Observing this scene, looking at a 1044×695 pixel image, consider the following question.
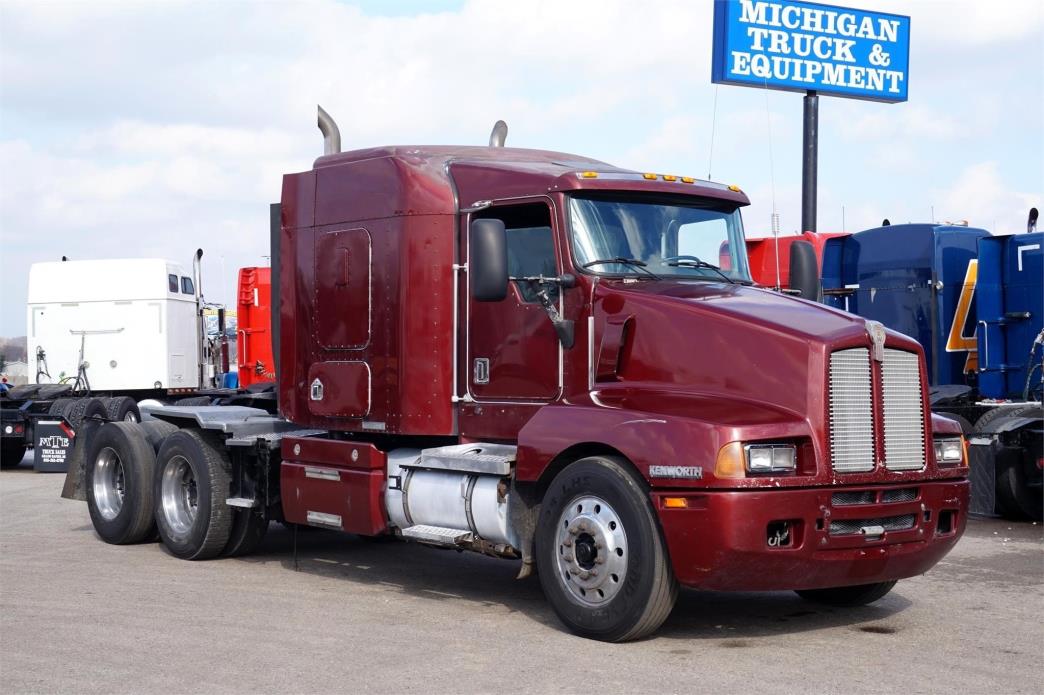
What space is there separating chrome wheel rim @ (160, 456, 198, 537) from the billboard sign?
589 inches

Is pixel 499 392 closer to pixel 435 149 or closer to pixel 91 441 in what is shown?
pixel 435 149

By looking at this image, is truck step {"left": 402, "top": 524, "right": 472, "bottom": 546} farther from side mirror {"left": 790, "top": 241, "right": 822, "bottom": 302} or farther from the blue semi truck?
the blue semi truck

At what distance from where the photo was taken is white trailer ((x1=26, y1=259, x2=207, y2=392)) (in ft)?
72.0

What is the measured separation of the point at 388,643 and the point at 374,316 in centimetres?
291

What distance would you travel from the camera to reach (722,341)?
26.1 feet

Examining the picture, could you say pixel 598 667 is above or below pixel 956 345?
below

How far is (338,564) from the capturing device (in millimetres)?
11305

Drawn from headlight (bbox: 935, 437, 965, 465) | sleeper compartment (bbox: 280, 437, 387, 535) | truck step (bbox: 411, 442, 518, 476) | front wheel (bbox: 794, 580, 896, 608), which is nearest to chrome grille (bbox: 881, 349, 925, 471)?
headlight (bbox: 935, 437, 965, 465)

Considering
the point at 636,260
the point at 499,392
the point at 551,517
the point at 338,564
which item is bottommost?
the point at 338,564

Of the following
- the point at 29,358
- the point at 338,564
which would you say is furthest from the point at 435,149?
the point at 29,358

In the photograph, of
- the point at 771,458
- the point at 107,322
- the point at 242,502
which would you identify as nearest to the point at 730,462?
the point at 771,458

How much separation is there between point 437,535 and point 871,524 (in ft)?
9.68

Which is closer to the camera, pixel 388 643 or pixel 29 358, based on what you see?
pixel 388 643

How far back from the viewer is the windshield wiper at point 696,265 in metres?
8.94
